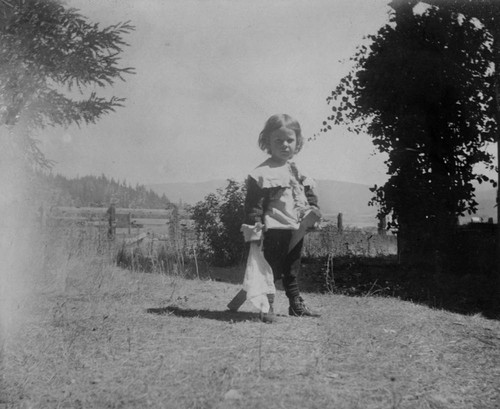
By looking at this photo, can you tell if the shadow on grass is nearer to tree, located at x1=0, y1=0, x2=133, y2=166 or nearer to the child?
the child

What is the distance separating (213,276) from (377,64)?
466 centimetres

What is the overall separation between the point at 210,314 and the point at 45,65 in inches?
245

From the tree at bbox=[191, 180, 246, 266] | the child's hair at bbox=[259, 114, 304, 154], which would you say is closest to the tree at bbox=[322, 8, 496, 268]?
the tree at bbox=[191, 180, 246, 266]

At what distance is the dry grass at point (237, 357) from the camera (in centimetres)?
227

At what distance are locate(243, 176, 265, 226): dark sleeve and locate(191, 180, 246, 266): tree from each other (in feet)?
16.4

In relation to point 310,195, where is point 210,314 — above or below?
below

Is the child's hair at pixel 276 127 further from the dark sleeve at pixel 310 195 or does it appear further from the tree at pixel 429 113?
the tree at pixel 429 113

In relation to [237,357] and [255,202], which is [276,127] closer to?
[255,202]

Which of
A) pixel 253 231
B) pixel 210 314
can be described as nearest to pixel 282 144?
pixel 253 231

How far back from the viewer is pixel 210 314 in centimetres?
422

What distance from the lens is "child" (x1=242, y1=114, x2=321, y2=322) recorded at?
3918mm

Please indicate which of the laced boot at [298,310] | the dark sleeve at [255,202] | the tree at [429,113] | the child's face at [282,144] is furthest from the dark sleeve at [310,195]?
the tree at [429,113]

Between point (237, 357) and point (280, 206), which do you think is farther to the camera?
point (280, 206)

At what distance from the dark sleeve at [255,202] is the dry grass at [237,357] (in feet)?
3.04
